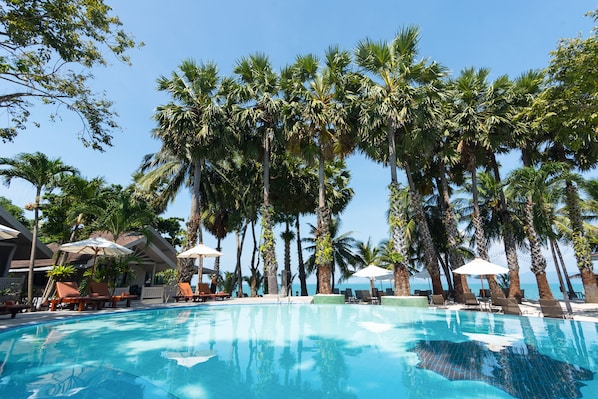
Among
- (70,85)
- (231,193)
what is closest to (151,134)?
(231,193)

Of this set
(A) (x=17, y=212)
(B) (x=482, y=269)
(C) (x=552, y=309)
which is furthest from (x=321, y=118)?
(A) (x=17, y=212)

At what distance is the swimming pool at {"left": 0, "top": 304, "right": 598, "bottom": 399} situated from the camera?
4660mm

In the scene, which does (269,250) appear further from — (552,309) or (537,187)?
(537,187)

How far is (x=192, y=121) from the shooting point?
19.0 metres

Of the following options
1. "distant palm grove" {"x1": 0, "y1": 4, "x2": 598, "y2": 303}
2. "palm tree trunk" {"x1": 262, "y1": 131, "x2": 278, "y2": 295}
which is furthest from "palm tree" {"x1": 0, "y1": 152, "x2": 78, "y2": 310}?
"palm tree trunk" {"x1": 262, "y1": 131, "x2": 278, "y2": 295}

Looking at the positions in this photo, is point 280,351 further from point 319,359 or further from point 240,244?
point 240,244

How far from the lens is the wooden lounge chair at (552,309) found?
10.7m

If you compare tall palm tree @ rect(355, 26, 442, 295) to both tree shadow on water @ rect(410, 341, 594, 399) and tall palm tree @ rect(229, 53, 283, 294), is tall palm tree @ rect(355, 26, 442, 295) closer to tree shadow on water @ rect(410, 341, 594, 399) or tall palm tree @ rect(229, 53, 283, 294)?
tall palm tree @ rect(229, 53, 283, 294)

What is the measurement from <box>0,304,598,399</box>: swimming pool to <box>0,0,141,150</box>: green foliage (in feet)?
20.9

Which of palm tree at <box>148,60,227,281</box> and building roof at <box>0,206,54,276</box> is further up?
palm tree at <box>148,60,227,281</box>

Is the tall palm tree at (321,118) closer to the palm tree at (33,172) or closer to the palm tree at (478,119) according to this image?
the palm tree at (478,119)

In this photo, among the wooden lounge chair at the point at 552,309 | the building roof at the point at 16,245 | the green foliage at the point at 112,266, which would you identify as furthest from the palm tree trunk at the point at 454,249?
the building roof at the point at 16,245

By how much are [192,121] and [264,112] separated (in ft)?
15.0

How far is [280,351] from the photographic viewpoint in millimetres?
7016
